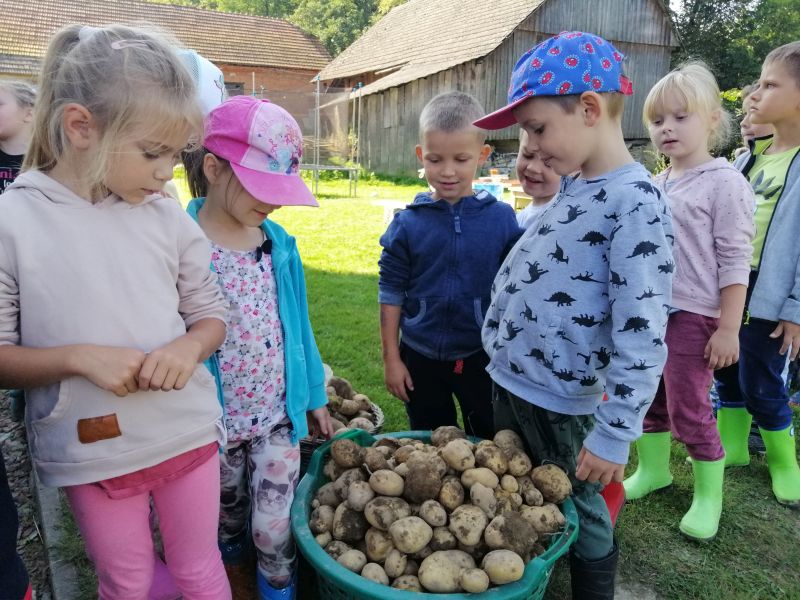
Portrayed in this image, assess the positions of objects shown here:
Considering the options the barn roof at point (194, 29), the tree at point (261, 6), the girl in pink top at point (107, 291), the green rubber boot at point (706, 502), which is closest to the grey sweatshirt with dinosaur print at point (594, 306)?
the girl in pink top at point (107, 291)

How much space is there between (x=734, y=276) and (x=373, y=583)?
1.85m

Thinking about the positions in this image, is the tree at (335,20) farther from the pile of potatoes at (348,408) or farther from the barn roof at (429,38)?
the pile of potatoes at (348,408)

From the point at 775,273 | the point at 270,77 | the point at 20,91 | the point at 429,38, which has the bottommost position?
the point at 775,273

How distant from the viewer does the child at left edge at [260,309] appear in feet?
5.83

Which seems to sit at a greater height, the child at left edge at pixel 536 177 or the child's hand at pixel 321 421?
the child at left edge at pixel 536 177

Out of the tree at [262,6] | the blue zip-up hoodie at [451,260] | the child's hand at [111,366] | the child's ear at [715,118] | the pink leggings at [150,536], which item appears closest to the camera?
the child's hand at [111,366]

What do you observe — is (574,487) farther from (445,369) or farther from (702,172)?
(702,172)

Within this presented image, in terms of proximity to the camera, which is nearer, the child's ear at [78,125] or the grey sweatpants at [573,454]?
the child's ear at [78,125]

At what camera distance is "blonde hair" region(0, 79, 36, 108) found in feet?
10.8

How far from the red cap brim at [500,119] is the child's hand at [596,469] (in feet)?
3.43

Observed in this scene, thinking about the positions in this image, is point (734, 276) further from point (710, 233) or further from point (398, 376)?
point (398, 376)

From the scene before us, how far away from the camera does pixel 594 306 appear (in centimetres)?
174

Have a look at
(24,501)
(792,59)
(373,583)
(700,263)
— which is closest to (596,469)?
(373,583)

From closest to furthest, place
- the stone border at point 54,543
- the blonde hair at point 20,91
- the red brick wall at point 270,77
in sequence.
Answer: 1. the stone border at point 54,543
2. the blonde hair at point 20,91
3. the red brick wall at point 270,77
